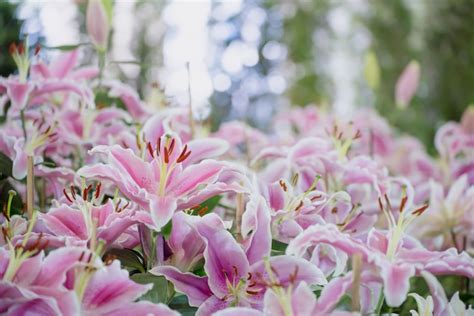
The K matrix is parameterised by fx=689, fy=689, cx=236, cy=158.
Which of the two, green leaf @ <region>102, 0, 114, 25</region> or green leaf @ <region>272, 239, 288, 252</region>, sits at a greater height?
green leaf @ <region>102, 0, 114, 25</region>

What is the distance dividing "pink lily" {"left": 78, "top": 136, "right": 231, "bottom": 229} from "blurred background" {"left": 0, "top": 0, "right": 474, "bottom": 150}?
0.64 feet

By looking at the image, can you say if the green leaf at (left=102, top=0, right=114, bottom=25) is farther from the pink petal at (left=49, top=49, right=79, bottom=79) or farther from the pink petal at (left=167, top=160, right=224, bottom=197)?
the pink petal at (left=167, top=160, right=224, bottom=197)

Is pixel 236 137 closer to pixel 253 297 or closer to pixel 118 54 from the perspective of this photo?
pixel 253 297

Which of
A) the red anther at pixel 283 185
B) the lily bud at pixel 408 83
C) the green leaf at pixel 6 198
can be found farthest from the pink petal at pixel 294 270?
the lily bud at pixel 408 83

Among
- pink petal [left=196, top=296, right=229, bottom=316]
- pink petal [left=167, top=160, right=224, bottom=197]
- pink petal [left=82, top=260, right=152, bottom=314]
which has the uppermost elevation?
pink petal [left=167, top=160, right=224, bottom=197]

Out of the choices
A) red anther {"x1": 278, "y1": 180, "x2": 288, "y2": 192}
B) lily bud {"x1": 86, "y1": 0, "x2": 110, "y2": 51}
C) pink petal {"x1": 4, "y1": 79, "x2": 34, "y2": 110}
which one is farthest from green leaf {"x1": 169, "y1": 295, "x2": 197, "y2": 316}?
lily bud {"x1": 86, "y1": 0, "x2": 110, "y2": 51}

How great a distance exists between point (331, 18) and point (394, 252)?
378 cm

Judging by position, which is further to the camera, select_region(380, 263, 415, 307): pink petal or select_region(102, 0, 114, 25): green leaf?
select_region(102, 0, 114, 25): green leaf

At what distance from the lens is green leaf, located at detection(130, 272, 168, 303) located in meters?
0.40

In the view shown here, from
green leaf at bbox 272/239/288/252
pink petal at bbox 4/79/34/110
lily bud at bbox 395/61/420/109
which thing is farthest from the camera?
lily bud at bbox 395/61/420/109

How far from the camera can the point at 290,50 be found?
3354mm

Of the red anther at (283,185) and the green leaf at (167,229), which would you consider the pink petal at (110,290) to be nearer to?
the green leaf at (167,229)

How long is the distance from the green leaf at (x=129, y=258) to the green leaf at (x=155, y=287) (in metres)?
0.03

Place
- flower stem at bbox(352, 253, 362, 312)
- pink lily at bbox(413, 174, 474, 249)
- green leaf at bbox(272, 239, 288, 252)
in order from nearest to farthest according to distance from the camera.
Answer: flower stem at bbox(352, 253, 362, 312), green leaf at bbox(272, 239, 288, 252), pink lily at bbox(413, 174, 474, 249)
